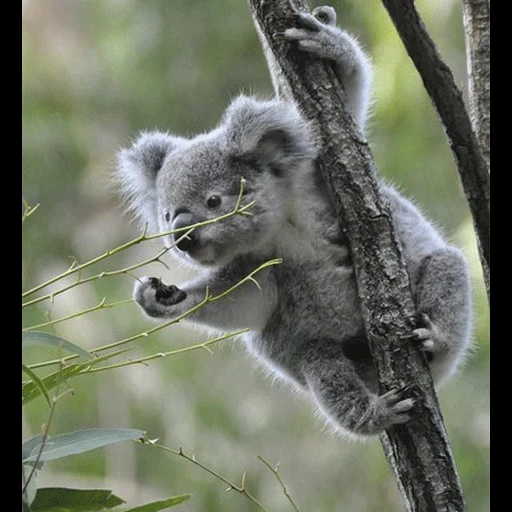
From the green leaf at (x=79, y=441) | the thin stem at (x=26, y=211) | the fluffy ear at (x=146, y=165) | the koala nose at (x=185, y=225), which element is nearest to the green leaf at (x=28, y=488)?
the green leaf at (x=79, y=441)

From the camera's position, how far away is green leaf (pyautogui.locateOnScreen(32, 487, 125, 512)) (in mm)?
1864

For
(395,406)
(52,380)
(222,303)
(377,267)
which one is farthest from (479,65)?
(52,380)

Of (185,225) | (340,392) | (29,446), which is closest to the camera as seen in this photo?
(29,446)

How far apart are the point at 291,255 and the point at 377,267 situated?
60 centimetres

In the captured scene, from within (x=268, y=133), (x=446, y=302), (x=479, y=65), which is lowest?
(x=446, y=302)

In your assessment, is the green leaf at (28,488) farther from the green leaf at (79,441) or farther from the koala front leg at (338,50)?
the koala front leg at (338,50)

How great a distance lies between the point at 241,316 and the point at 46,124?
586 centimetres

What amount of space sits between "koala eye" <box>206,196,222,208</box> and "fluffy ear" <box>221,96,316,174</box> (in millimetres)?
211

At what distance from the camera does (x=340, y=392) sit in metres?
3.22

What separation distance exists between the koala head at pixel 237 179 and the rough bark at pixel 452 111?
0.66 m

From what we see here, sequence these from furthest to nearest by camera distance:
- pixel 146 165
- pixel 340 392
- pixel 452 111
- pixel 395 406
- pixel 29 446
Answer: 1. pixel 146 165
2. pixel 340 392
3. pixel 395 406
4. pixel 452 111
5. pixel 29 446

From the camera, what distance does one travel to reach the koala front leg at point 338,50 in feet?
9.56

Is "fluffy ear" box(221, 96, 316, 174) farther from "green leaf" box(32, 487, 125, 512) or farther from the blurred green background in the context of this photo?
the blurred green background

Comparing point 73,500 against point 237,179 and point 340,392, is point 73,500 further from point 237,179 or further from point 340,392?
point 237,179
